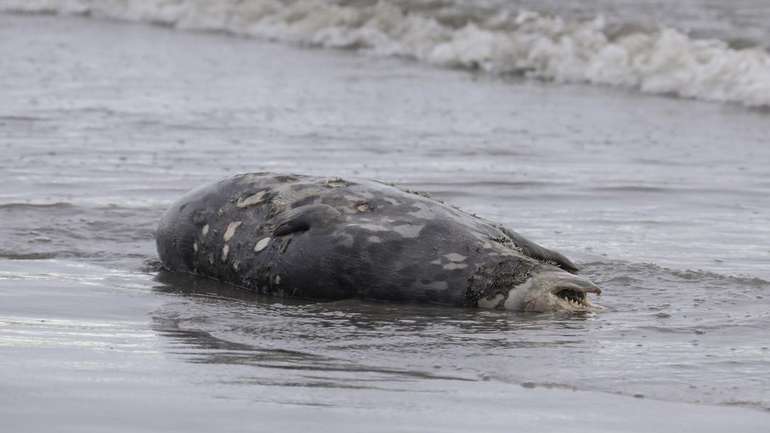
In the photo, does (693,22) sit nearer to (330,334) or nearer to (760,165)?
(760,165)

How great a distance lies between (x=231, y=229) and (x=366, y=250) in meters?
0.85

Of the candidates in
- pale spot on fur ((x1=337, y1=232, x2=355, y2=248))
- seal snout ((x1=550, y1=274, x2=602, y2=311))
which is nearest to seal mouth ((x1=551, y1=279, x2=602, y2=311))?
seal snout ((x1=550, y1=274, x2=602, y2=311))

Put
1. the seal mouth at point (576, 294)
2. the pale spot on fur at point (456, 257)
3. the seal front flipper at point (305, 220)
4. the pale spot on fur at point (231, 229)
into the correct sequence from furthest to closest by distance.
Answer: the pale spot on fur at point (231, 229)
the seal front flipper at point (305, 220)
the pale spot on fur at point (456, 257)
the seal mouth at point (576, 294)

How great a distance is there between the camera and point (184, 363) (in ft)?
19.5

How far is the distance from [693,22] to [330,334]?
1599cm

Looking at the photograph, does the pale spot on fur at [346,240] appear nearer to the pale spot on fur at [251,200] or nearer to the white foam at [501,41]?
the pale spot on fur at [251,200]

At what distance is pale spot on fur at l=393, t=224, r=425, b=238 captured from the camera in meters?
7.53

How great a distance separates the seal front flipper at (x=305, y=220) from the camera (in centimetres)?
764

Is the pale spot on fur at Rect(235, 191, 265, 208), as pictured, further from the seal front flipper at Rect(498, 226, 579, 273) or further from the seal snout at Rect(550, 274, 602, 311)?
the seal snout at Rect(550, 274, 602, 311)

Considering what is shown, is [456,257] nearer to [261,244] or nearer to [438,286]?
[438,286]

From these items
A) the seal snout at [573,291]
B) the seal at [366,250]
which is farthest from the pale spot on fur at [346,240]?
the seal snout at [573,291]

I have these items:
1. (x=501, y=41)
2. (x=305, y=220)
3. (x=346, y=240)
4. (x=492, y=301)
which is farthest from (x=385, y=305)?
(x=501, y=41)

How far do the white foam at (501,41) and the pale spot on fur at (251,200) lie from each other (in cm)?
918

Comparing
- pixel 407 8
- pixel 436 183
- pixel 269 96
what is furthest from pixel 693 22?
pixel 436 183
